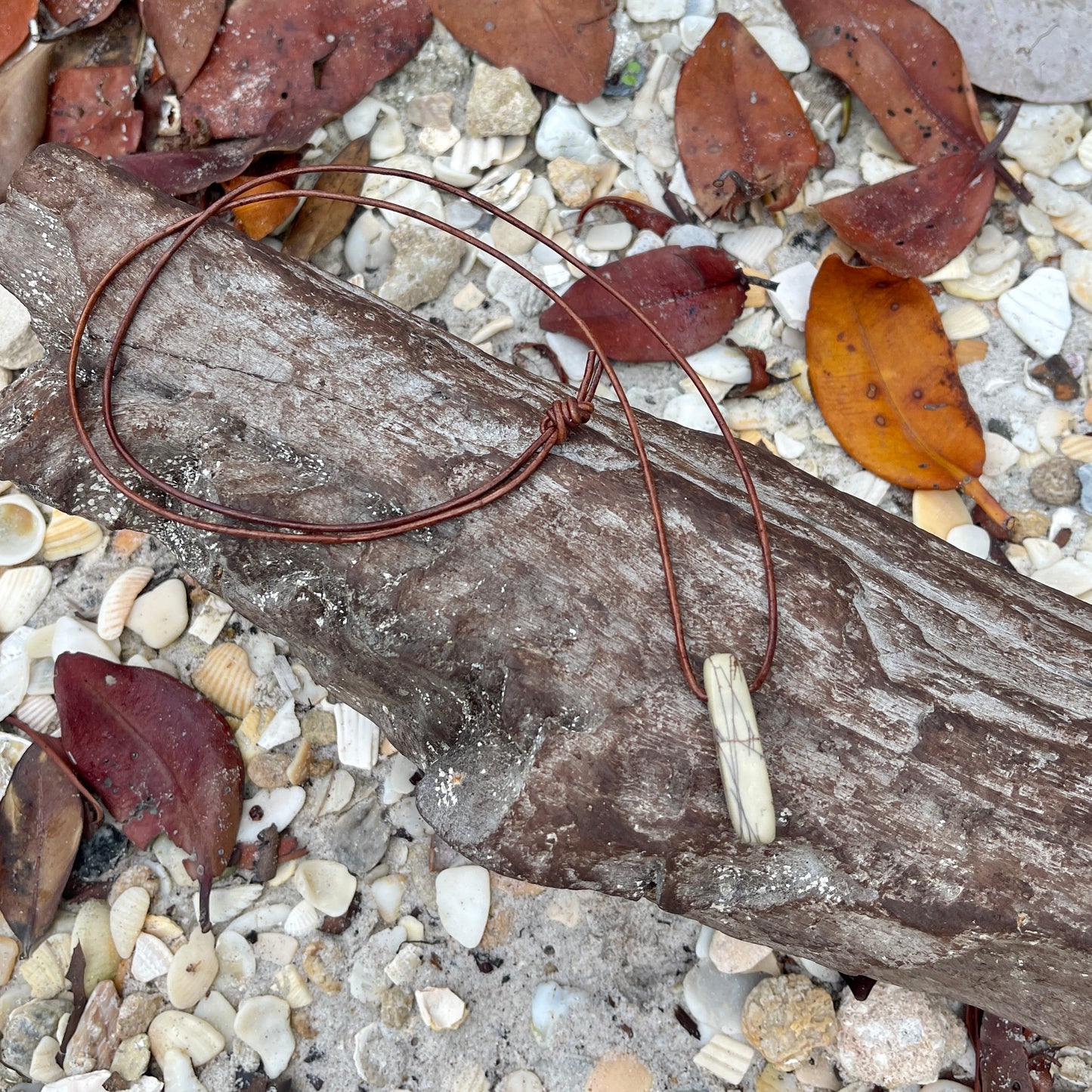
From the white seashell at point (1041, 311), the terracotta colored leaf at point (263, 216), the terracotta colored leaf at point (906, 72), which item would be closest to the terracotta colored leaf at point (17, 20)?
the terracotta colored leaf at point (263, 216)

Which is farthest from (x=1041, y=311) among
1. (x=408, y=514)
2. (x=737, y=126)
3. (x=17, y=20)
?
(x=17, y=20)

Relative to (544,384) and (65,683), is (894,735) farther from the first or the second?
(65,683)

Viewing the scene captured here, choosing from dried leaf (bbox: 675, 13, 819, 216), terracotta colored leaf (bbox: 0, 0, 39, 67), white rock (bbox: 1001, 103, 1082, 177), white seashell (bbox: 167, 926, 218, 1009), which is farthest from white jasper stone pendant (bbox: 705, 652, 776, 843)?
terracotta colored leaf (bbox: 0, 0, 39, 67)

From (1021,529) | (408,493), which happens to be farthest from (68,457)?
(1021,529)

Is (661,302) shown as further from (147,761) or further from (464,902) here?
(147,761)

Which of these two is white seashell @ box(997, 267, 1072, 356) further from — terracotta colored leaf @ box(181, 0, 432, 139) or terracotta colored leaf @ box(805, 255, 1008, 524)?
terracotta colored leaf @ box(181, 0, 432, 139)

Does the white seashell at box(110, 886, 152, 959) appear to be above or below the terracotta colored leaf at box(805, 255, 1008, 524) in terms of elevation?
below
